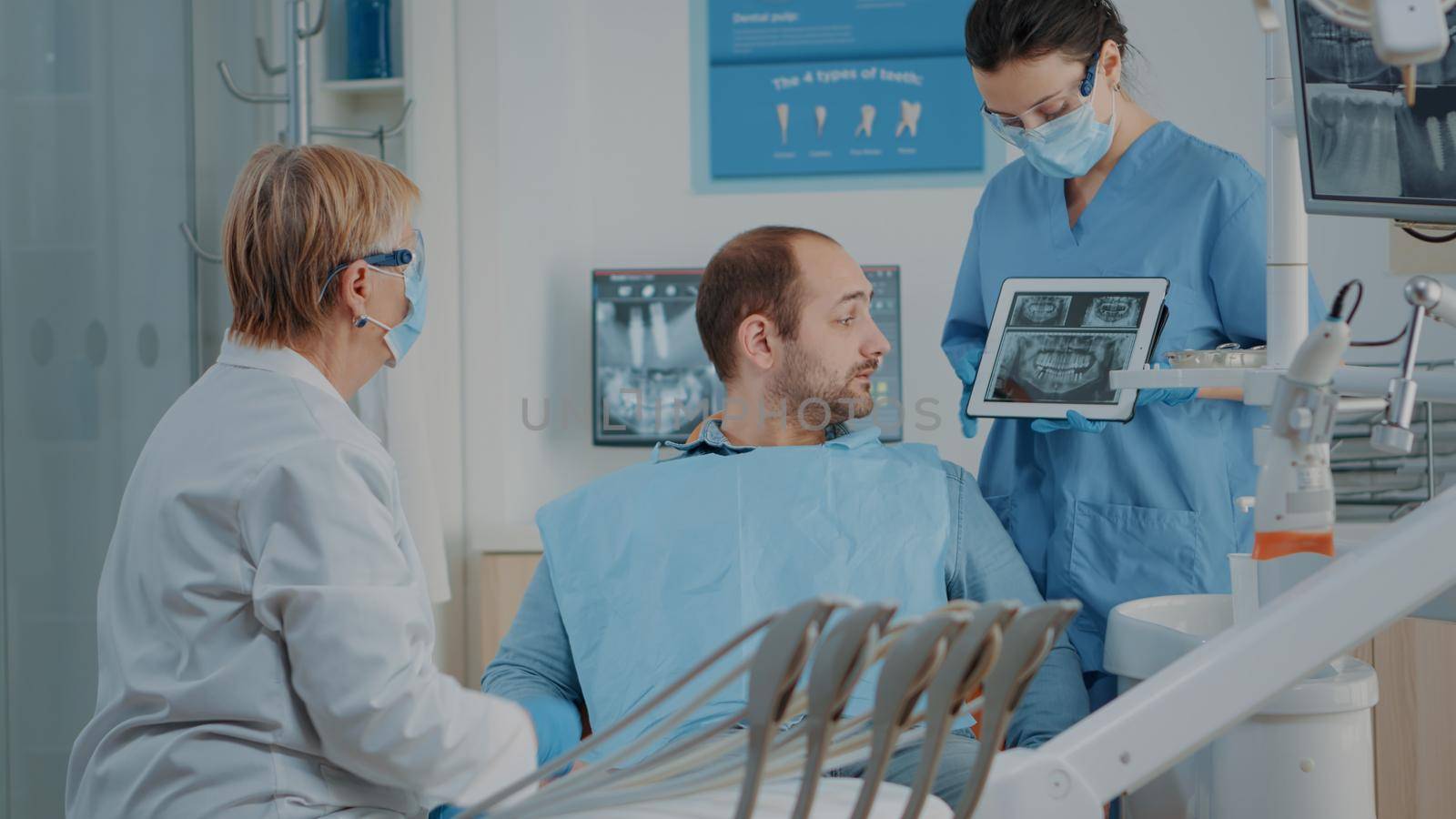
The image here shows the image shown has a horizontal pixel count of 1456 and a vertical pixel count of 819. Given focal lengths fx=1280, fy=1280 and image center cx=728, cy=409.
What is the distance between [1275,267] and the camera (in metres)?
1.26

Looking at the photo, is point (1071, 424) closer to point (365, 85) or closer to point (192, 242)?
point (192, 242)

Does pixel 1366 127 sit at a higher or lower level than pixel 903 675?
higher

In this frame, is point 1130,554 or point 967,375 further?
point 967,375

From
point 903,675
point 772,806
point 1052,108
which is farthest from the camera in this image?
point 1052,108

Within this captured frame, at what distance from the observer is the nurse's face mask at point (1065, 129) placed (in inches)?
67.1

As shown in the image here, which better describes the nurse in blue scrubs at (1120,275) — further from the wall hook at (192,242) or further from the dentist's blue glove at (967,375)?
the wall hook at (192,242)

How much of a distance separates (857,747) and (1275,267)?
2.52 feet

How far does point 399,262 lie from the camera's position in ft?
4.04

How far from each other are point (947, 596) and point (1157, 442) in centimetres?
35

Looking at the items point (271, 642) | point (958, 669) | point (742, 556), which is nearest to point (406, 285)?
point (271, 642)

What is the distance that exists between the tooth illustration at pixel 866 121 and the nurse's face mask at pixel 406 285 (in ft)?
6.99

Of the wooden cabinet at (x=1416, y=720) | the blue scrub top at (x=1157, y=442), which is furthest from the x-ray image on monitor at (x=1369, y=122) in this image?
the wooden cabinet at (x=1416, y=720)

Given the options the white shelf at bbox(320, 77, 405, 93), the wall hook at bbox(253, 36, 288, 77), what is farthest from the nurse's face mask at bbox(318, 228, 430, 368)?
the white shelf at bbox(320, 77, 405, 93)

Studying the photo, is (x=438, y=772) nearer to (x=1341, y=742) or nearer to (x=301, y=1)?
(x=1341, y=742)
